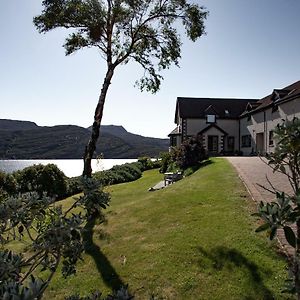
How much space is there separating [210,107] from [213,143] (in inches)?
210

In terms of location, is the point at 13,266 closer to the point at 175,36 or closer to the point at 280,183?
the point at 280,183

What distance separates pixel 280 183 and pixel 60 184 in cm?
1321

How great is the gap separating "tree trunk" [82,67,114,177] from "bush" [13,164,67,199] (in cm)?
716

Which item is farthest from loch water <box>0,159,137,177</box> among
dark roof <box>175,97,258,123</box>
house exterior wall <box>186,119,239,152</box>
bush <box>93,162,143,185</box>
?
dark roof <box>175,97,258,123</box>

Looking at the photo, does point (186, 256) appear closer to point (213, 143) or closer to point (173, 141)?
point (213, 143)

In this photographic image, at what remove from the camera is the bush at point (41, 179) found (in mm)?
19641

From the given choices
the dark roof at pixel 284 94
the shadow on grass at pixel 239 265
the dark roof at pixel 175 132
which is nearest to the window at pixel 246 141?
the dark roof at pixel 284 94

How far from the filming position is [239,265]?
23.9 ft

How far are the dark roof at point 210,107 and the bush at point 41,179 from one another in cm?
2715

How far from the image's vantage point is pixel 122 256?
8.55 m

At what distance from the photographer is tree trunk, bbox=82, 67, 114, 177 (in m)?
13.5

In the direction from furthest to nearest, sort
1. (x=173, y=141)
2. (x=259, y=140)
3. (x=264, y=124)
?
(x=173, y=141), (x=259, y=140), (x=264, y=124)

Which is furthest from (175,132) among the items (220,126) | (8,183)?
(8,183)

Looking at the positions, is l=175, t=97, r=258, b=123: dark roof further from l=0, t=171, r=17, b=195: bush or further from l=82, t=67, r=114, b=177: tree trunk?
l=82, t=67, r=114, b=177: tree trunk
